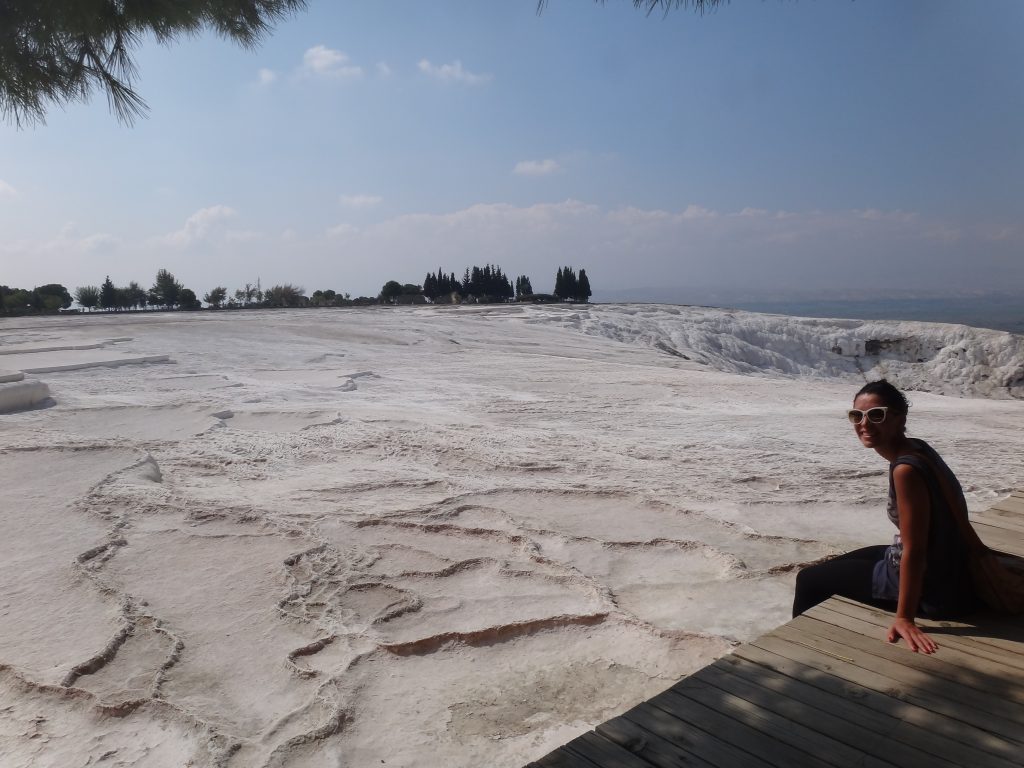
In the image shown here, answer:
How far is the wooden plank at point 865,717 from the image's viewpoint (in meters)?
1.62

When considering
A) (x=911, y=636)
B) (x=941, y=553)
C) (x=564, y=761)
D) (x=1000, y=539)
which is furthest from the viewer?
(x=1000, y=539)

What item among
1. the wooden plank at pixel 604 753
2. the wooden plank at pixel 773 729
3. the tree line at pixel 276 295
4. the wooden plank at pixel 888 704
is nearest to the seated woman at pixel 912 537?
the wooden plank at pixel 888 704

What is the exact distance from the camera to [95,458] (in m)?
4.97

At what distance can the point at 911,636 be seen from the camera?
6.90 ft

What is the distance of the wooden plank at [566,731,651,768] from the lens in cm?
159

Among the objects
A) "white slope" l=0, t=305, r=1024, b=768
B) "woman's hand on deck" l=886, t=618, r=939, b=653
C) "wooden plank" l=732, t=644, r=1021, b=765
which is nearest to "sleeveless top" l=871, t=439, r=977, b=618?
"woman's hand on deck" l=886, t=618, r=939, b=653

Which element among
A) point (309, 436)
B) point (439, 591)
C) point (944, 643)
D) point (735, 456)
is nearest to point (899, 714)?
point (944, 643)

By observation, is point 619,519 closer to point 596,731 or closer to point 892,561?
point 892,561

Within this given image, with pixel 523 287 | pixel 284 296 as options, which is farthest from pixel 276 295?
pixel 523 287

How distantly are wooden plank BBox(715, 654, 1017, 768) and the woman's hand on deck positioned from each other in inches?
12.0

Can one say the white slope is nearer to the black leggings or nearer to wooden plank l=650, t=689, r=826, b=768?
the black leggings

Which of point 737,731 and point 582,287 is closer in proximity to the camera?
point 737,731

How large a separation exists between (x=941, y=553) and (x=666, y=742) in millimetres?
1124

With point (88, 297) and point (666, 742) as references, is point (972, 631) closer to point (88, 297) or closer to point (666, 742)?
point (666, 742)
